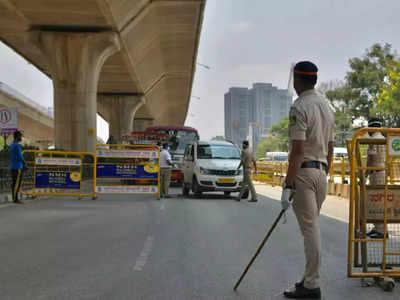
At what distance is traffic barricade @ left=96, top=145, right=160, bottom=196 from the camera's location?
1688 cm

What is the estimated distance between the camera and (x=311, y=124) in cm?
490

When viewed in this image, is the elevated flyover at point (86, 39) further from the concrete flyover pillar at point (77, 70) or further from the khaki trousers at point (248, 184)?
the khaki trousers at point (248, 184)

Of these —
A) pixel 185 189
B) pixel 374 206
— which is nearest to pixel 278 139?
pixel 185 189

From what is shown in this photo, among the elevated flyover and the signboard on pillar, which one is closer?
the signboard on pillar

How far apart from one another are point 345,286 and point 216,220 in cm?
577

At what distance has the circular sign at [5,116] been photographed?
1580cm

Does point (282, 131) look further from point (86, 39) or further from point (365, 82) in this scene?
point (86, 39)

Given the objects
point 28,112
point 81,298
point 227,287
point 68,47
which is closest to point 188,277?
point 227,287

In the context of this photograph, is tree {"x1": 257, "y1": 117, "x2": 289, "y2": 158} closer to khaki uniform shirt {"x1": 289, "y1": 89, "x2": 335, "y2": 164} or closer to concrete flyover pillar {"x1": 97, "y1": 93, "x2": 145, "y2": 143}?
concrete flyover pillar {"x1": 97, "y1": 93, "x2": 145, "y2": 143}

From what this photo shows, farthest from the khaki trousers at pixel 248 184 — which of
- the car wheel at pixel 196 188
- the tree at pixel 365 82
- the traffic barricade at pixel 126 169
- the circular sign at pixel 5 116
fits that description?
the tree at pixel 365 82

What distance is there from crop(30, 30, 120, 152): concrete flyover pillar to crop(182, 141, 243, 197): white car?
11652 millimetres

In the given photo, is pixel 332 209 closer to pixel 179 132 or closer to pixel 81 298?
pixel 81 298

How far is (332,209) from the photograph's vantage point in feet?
46.9

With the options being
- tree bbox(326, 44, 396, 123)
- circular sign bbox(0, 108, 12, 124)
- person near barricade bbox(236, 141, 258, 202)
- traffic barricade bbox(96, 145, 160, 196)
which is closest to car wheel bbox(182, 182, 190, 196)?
traffic barricade bbox(96, 145, 160, 196)
